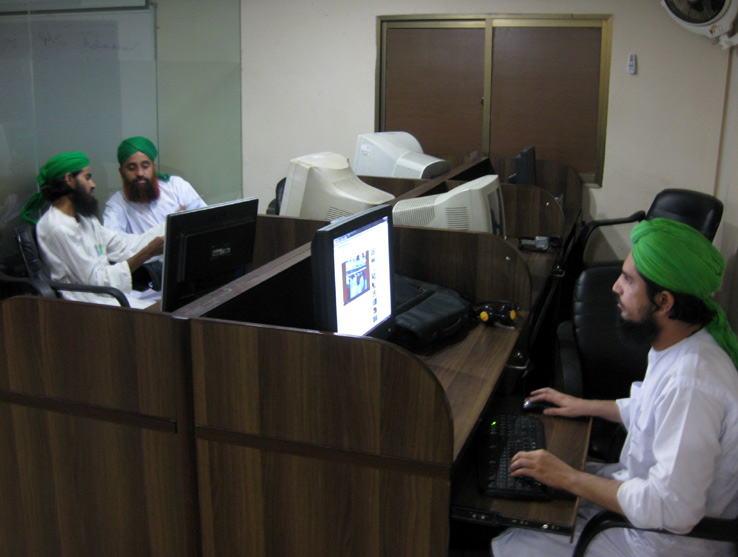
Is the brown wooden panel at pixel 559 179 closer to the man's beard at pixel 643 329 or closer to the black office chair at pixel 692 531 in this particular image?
the man's beard at pixel 643 329

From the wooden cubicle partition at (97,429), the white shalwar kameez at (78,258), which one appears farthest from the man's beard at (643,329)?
the white shalwar kameez at (78,258)

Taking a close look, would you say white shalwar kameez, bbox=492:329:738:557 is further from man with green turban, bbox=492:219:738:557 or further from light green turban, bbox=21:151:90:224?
light green turban, bbox=21:151:90:224

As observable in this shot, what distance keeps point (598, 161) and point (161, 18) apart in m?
3.26

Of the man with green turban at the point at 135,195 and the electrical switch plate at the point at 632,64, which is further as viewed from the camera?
the electrical switch plate at the point at 632,64

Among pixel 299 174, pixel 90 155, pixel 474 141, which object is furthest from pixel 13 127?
pixel 474 141

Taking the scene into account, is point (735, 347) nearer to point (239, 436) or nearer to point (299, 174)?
point (239, 436)

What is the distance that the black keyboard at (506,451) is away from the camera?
149 cm

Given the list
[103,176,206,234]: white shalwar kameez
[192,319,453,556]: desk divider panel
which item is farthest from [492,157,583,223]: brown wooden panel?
[192,319,453,556]: desk divider panel

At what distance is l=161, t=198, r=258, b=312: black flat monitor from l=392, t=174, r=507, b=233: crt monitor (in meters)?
0.63

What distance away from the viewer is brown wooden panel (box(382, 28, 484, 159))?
530 centimetres

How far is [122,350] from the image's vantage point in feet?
4.88

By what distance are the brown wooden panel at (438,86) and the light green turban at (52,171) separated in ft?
9.01

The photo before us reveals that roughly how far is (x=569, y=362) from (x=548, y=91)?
3285 mm

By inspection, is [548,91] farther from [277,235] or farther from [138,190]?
[277,235]
